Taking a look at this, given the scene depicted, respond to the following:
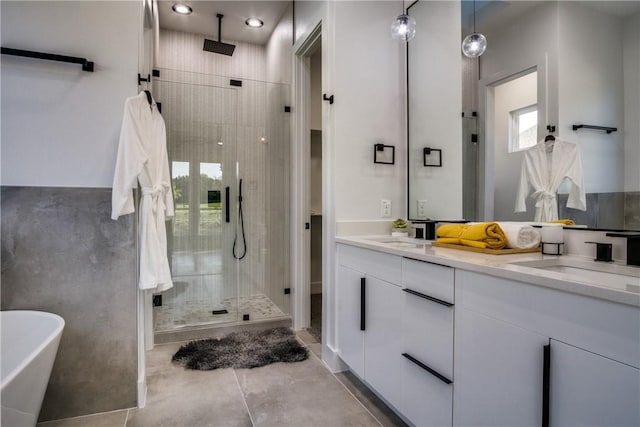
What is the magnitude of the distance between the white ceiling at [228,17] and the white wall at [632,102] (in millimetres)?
2768

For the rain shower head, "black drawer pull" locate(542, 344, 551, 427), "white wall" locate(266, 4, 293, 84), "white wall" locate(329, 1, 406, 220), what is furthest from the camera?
the rain shower head

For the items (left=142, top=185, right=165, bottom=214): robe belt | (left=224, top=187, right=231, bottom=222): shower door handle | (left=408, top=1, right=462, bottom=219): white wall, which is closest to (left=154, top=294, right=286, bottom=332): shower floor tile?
(left=224, top=187, right=231, bottom=222): shower door handle

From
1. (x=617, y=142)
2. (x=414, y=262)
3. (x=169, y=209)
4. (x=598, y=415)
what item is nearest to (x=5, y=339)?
(x=169, y=209)

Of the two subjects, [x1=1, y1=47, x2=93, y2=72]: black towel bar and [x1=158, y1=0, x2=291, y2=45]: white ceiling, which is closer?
[x1=1, y1=47, x2=93, y2=72]: black towel bar

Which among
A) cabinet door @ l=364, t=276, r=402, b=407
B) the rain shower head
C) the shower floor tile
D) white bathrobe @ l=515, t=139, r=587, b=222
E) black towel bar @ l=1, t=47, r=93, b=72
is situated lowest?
the shower floor tile

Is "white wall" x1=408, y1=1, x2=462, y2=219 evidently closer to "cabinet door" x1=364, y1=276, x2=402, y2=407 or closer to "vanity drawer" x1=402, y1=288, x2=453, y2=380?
"cabinet door" x1=364, y1=276, x2=402, y2=407

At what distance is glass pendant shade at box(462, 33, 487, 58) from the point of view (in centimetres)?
192

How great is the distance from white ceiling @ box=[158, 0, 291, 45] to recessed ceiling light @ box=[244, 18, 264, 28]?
0.04 m

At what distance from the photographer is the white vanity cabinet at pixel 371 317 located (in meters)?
1.66

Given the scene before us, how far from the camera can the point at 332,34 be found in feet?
7.64

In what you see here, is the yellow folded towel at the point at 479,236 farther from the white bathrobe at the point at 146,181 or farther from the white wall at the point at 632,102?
the white bathrobe at the point at 146,181

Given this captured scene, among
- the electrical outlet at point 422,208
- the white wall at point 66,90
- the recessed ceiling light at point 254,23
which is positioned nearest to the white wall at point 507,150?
the electrical outlet at point 422,208

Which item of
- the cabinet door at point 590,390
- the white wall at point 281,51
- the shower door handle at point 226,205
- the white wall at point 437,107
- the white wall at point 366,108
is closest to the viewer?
the cabinet door at point 590,390

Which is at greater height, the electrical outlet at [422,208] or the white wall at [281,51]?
the white wall at [281,51]
